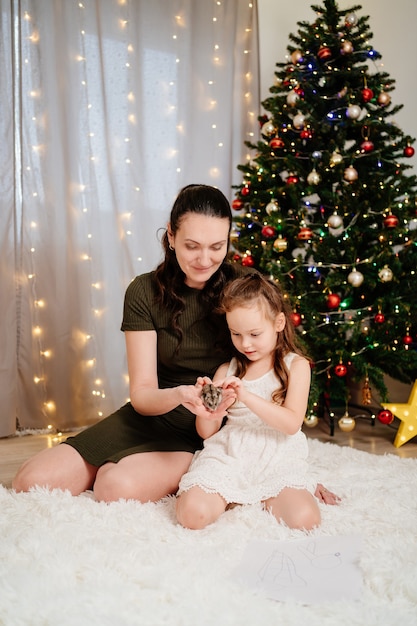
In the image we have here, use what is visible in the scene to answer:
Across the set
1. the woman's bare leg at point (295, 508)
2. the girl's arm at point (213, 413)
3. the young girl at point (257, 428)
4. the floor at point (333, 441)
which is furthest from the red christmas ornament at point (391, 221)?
the woman's bare leg at point (295, 508)

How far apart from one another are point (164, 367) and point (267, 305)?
0.42m

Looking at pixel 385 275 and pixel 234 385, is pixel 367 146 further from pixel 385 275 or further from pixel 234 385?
pixel 234 385

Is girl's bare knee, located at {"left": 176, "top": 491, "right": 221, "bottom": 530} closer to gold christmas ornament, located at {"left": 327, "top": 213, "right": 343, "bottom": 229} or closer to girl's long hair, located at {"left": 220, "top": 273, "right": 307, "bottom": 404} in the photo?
girl's long hair, located at {"left": 220, "top": 273, "right": 307, "bottom": 404}

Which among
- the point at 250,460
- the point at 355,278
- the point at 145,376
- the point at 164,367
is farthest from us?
the point at 355,278

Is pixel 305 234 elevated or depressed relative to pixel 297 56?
depressed

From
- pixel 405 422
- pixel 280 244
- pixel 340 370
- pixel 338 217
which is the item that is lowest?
pixel 405 422

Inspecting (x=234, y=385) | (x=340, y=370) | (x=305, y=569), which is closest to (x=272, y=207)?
(x=340, y=370)

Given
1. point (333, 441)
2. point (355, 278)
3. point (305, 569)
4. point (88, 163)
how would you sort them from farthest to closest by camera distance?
point (88, 163) < point (333, 441) < point (355, 278) < point (305, 569)

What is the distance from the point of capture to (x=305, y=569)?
1194mm

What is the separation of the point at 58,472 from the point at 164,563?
55cm

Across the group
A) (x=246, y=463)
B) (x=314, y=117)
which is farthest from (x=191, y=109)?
(x=246, y=463)

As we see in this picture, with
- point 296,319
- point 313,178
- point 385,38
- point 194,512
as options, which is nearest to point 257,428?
point 194,512

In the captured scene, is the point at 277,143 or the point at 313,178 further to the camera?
the point at 277,143

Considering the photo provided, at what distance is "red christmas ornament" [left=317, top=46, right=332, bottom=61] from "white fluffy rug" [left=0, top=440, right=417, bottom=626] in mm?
1919
